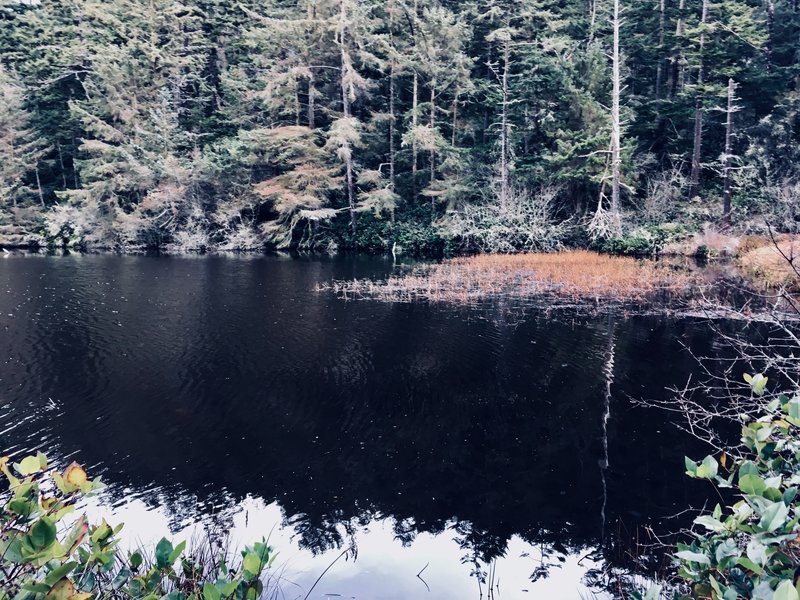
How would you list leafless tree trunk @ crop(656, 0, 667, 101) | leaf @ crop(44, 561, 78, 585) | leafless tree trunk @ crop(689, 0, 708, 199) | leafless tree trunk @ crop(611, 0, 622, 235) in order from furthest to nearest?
leafless tree trunk @ crop(656, 0, 667, 101)
leafless tree trunk @ crop(689, 0, 708, 199)
leafless tree trunk @ crop(611, 0, 622, 235)
leaf @ crop(44, 561, 78, 585)

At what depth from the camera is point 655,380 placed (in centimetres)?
927

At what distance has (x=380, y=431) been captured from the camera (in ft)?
25.0

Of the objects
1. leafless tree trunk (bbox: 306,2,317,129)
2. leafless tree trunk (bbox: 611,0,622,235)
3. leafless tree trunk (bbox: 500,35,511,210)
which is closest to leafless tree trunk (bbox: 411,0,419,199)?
leafless tree trunk (bbox: 500,35,511,210)

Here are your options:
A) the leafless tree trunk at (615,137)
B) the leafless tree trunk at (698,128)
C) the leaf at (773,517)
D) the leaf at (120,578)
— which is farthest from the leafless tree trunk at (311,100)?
the leaf at (773,517)

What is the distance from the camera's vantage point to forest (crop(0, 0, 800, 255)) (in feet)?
82.4

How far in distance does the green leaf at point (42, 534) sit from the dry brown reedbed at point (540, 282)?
14.7 metres

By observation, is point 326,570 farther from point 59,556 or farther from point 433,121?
point 433,121

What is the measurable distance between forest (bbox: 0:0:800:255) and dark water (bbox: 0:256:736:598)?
1466 cm

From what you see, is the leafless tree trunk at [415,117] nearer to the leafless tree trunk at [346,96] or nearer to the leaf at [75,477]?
the leafless tree trunk at [346,96]

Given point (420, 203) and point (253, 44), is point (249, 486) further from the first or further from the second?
point (253, 44)

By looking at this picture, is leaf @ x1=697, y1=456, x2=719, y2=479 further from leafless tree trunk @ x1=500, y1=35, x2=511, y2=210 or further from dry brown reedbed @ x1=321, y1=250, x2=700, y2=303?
leafless tree trunk @ x1=500, y1=35, x2=511, y2=210

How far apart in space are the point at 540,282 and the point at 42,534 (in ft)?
59.1

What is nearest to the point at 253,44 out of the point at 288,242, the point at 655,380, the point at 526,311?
the point at 288,242

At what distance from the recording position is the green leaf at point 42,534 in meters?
1.84
